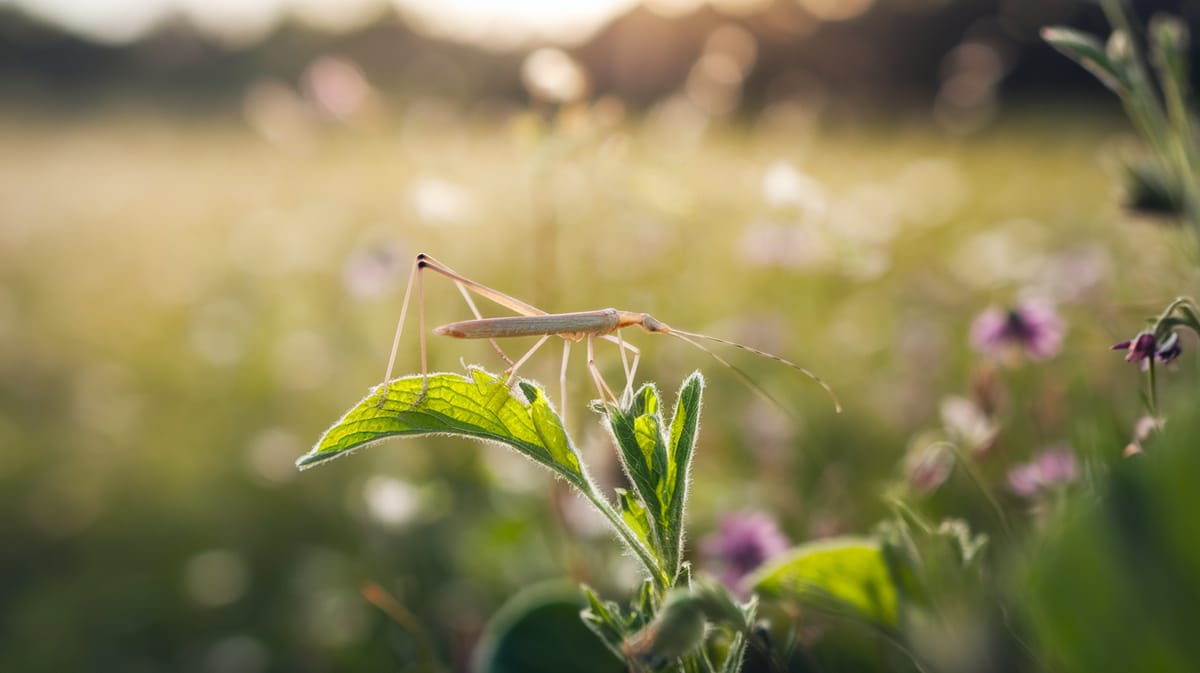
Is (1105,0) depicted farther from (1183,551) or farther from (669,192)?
(1183,551)

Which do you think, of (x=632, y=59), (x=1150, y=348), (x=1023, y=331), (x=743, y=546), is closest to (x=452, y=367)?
(x=743, y=546)

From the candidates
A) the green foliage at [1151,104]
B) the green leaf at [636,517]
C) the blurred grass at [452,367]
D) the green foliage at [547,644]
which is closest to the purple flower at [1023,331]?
the blurred grass at [452,367]

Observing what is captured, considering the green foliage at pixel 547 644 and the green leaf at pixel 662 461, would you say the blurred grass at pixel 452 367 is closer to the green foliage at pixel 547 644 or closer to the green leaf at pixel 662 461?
the green leaf at pixel 662 461

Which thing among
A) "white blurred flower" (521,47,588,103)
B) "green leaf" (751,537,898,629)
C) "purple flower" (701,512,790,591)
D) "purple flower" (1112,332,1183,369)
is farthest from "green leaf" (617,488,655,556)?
"white blurred flower" (521,47,588,103)

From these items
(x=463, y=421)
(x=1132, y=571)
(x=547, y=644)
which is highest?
(x=1132, y=571)

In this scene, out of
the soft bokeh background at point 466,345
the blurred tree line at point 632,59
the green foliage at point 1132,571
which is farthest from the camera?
the blurred tree line at point 632,59

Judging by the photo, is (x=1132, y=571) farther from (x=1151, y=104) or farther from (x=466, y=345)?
(x=466, y=345)

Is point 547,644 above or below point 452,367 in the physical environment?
above
